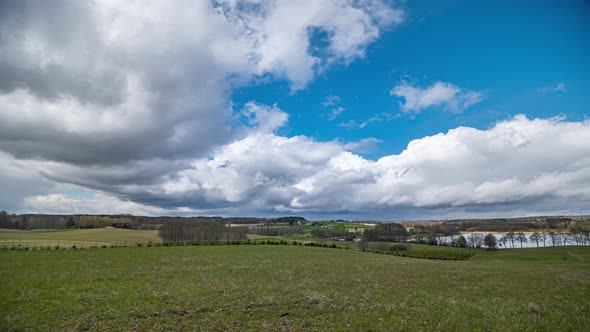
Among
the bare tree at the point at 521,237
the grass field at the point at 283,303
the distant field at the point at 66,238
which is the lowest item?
the bare tree at the point at 521,237

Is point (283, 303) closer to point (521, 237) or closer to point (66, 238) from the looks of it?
point (66, 238)

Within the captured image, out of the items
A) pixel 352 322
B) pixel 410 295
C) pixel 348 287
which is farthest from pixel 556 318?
pixel 348 287

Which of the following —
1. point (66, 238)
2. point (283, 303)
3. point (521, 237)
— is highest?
point (283, 303)

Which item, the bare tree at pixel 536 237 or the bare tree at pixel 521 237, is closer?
the bare tree at pixel 536 237

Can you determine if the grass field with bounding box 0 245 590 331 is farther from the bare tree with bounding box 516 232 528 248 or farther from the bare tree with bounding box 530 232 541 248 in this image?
the bare tree with bounding box 530 232 541 248

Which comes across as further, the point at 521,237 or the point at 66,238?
the point at 521,237

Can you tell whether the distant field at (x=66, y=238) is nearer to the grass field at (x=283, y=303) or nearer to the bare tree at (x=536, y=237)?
the grass field at (x=283, y=303)

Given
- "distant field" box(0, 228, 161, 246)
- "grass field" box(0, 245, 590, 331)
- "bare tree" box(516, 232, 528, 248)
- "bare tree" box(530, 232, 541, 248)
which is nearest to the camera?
"grass field" box(0, 245, 590, 331)

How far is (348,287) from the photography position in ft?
67.4

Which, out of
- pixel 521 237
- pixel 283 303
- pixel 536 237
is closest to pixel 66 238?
pixel 283 303

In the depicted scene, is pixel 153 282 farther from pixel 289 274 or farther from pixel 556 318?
pixel 556 318

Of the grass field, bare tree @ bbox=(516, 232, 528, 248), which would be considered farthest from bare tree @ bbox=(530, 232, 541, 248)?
the grass field

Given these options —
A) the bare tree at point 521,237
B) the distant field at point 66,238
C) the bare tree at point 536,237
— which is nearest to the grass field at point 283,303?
the distant field at point 66,238

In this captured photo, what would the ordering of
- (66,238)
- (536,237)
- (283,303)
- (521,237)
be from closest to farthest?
1. (283,303)
2. (66,238)
3. (536,237)
4. (521,237)
